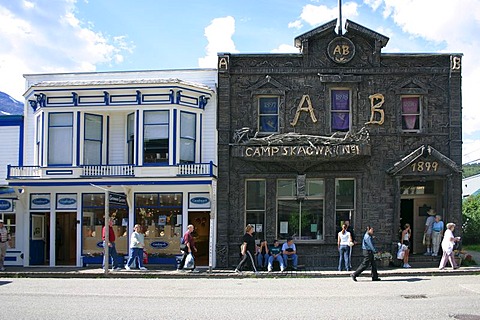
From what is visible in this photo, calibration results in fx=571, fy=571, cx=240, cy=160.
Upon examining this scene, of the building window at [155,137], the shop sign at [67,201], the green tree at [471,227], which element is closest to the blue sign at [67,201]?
the shop sign at [67,201]

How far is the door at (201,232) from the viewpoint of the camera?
22.2m

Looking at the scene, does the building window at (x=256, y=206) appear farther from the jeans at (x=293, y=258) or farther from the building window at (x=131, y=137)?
the building window at (x=131, y=137)

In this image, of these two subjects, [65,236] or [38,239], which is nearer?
[38,239]

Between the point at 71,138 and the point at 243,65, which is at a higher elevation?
the point at 243,65

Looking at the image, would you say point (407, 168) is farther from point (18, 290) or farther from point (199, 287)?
point (18, 290)

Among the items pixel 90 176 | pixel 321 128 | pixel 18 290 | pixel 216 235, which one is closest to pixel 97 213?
pixel 90 176

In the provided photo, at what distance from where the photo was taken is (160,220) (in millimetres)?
21578

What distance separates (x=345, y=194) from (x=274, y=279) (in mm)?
5019

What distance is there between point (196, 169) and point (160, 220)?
2.58 metres

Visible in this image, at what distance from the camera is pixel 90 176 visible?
20750 mm

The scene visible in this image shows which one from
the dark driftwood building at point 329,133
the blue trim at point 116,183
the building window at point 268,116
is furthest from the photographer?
the building window at point 268,116

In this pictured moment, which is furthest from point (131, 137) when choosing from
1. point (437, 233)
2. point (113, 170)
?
point (437, 233)

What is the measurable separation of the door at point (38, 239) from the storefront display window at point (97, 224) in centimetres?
202

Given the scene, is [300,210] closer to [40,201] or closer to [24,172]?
[40,201]
